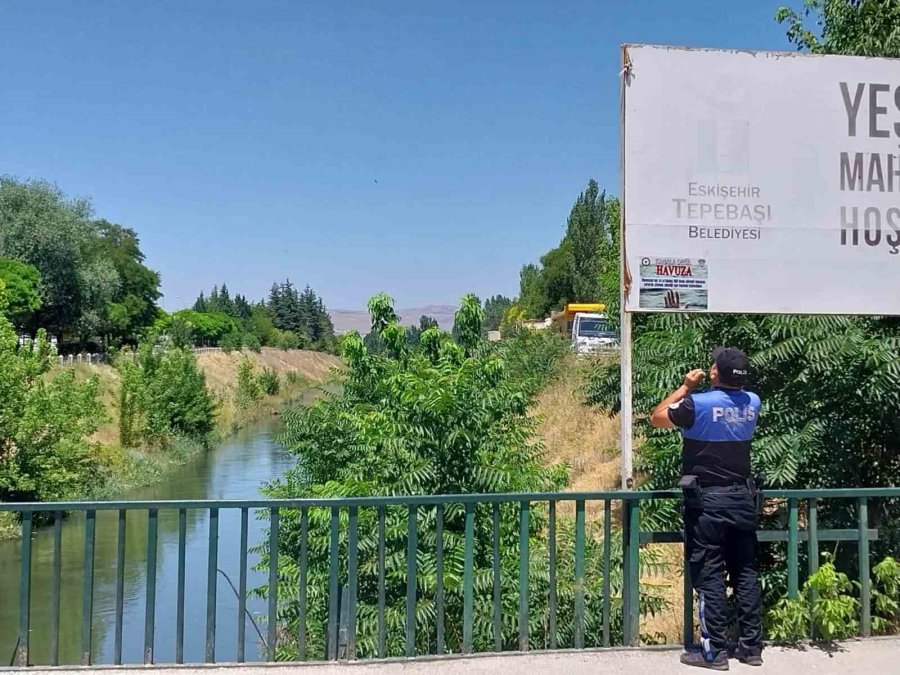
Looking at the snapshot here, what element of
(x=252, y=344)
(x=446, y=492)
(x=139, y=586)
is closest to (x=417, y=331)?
(x=446, y=492)

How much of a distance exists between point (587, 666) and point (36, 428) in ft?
77.6

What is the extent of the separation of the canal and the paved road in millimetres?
2579

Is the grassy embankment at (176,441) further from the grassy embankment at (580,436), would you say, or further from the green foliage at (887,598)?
the green foliage at (887,598)

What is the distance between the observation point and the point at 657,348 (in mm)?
8094

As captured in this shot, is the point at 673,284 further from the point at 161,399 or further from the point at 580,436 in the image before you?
the point at 161,399

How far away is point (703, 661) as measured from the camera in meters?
4.81

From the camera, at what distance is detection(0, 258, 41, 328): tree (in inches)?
1955

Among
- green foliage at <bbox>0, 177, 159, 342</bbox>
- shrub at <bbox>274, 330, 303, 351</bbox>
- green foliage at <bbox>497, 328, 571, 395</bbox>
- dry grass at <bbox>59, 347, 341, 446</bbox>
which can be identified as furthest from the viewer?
shrub at <bbox>274, 330, 303, 351</bbox>

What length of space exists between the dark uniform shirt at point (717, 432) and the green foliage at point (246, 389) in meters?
59.4

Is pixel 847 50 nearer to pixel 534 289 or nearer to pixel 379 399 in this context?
pixel 379 399

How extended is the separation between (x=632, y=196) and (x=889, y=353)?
7.23 feet

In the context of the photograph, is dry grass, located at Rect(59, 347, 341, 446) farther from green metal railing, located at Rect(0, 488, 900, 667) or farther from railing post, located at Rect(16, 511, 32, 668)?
railing post, located at Rect(16, 511, 32, 668)

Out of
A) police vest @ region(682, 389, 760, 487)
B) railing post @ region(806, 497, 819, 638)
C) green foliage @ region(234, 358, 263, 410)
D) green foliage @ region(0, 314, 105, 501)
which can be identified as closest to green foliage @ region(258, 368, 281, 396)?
green foliage @ region(234, 358, 263, 410)

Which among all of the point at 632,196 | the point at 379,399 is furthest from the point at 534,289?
the point at 632,196
